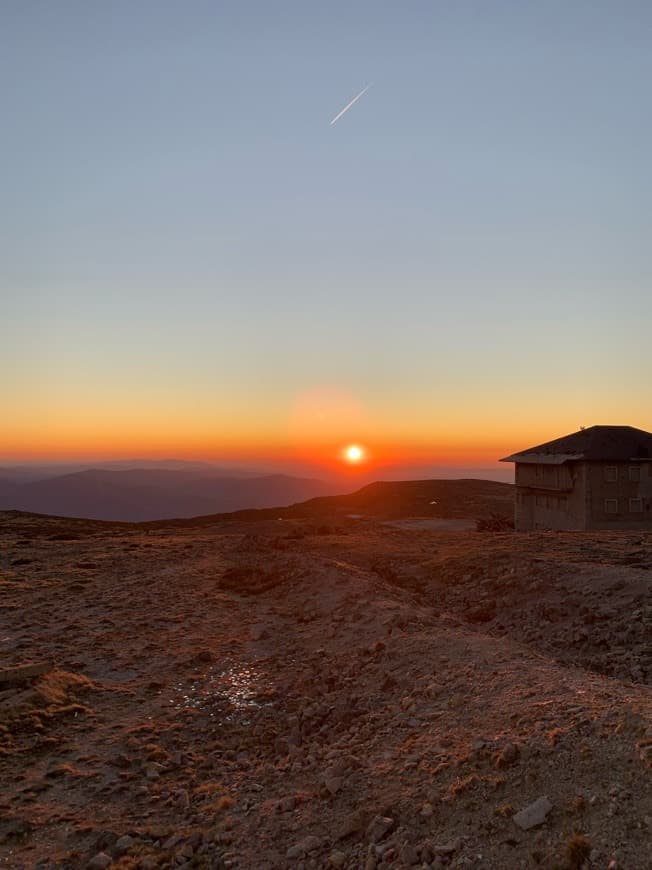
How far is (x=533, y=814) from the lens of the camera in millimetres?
6211

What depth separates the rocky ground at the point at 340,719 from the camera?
21.6 ft

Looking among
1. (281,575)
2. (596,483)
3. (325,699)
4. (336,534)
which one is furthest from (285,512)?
(325,699)

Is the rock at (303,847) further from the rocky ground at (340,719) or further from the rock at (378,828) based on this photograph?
the rock at (378,828)

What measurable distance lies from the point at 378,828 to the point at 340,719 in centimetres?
360

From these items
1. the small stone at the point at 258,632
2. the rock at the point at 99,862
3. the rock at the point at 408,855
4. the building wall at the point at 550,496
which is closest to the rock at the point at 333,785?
the rock at the point at 408,855

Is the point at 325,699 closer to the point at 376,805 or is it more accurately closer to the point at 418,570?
the point at 376,805

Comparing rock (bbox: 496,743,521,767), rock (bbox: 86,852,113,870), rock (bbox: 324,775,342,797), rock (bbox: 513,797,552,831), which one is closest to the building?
rock (bbox: 496,743,521,767)

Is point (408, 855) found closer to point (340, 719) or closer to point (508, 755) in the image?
point (508, 755)

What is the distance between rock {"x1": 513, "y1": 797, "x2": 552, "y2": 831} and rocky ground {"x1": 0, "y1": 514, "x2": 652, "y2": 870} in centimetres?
2

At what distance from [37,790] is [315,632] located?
7.66m

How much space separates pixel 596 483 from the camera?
36531 millimetres

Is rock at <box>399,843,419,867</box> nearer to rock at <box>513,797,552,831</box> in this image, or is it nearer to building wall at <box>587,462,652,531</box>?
rock at <box>513,797,552,831</box>

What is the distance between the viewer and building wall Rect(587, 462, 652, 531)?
3653 cm

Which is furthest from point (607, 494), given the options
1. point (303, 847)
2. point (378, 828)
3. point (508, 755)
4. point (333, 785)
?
point (303, 847)
